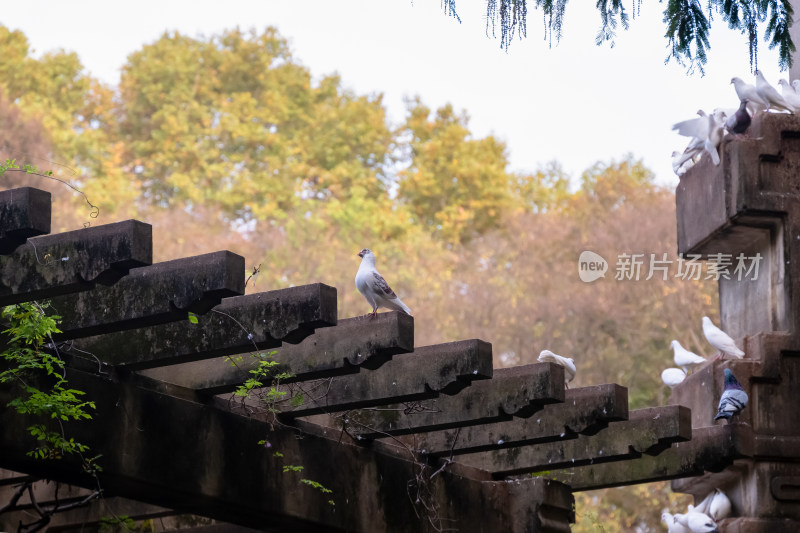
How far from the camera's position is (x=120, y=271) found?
575 centimetres

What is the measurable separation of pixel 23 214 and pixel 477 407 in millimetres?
3375

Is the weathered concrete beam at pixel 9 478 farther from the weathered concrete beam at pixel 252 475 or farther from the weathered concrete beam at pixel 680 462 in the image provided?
the weathered concrete beam at pixel 680 462

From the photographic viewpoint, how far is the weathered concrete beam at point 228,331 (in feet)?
20.6

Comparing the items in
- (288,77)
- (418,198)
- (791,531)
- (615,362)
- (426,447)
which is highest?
(288,77)

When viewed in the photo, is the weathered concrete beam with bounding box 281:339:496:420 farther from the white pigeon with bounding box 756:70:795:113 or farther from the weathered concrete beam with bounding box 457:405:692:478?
the white pigeon with bounding box 756:70:795:113

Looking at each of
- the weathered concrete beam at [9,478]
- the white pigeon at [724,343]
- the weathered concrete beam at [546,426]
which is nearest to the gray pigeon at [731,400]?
the white pigeon at [724,343]

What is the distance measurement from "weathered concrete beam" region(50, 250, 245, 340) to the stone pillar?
14.5 ft

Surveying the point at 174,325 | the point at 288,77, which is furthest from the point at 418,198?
the point at 174,325

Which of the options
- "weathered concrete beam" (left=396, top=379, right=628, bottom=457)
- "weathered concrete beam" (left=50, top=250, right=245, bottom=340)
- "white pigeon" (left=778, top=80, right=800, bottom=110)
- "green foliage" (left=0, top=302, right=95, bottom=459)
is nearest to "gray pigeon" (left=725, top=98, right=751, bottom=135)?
"white pigeon" (left=778, top=80, right=800, bottom=110)

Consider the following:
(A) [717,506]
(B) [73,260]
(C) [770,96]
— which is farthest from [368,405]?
(C) [770,96]

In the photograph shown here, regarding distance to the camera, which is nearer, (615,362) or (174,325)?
(174,325)

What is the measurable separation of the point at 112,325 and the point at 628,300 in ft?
58.4

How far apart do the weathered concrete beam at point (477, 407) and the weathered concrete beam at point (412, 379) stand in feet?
1.74

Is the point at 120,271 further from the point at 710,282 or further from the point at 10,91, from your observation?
the point at 10,91
